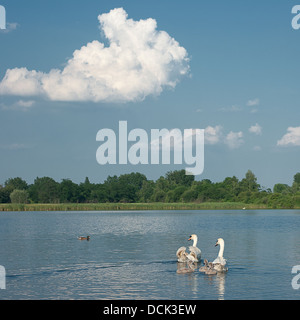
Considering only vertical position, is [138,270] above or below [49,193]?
below

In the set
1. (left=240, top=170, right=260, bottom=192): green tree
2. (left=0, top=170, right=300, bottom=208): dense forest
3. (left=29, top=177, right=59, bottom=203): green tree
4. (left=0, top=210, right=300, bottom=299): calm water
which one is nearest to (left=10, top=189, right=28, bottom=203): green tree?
(left=0, top=170, right=300, bottom=208): dense forest

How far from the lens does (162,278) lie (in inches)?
928

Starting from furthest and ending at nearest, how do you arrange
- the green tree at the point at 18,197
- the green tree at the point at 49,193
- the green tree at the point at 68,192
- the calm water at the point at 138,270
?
the green tree at the point at 49,193 < the green tree at the point at 68,192 < the green tree at the point at 18,197 < the calm water at the point at 138,270

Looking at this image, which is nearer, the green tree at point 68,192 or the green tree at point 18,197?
the green tree at point 18,197

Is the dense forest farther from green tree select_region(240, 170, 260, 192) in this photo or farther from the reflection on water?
the reflection on water

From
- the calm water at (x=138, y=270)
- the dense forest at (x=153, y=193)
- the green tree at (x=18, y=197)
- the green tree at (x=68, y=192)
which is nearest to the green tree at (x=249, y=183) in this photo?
the dense forest at (x=153, y=193)

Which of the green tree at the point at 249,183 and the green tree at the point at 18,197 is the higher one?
the green tree at the point at 249,183

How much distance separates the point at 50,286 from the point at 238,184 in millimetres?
139105

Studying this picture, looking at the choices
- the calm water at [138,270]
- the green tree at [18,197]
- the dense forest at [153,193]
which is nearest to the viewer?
the calm water at [138,270]

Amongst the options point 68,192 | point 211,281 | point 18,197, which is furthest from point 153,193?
point 211,281

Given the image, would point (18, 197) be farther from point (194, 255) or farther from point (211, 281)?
point (211, 281)

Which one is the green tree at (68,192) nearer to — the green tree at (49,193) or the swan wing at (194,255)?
the green tree at (49,193)

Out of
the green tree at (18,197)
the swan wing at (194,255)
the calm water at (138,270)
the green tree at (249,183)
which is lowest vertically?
the calm water at (138,270)
